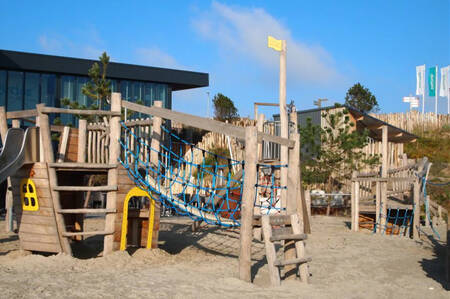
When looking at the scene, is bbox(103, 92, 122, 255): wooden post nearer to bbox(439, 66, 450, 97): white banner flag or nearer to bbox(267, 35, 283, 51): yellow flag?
bbox(267, 35, 283, 51): yellow flag

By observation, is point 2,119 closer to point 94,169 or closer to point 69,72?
point 94,169

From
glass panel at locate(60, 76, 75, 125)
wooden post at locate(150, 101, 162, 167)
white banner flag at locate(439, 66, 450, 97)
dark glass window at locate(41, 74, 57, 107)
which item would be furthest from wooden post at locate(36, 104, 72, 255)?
white banner flag at locate(439, 66, 450, 97)

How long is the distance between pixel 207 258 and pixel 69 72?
59.5 feet

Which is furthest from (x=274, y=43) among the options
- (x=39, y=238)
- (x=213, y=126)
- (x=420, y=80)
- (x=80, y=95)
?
(x=420, y=80)

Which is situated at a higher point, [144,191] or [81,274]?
[144,191]

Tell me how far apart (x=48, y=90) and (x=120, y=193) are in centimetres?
1775

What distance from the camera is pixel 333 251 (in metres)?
9.98

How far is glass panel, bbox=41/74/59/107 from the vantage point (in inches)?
945

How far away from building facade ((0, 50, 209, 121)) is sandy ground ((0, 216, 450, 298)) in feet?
45.9

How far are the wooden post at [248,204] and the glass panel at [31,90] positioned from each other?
19429 mm

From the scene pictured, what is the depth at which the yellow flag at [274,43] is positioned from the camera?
995 centimetres

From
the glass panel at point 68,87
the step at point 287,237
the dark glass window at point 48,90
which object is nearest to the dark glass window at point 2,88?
the dark glass window at point 48,90

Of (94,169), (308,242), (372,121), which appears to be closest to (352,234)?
(308,242)

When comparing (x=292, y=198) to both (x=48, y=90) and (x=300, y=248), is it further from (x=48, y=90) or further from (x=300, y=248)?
(x=48, y=90)
